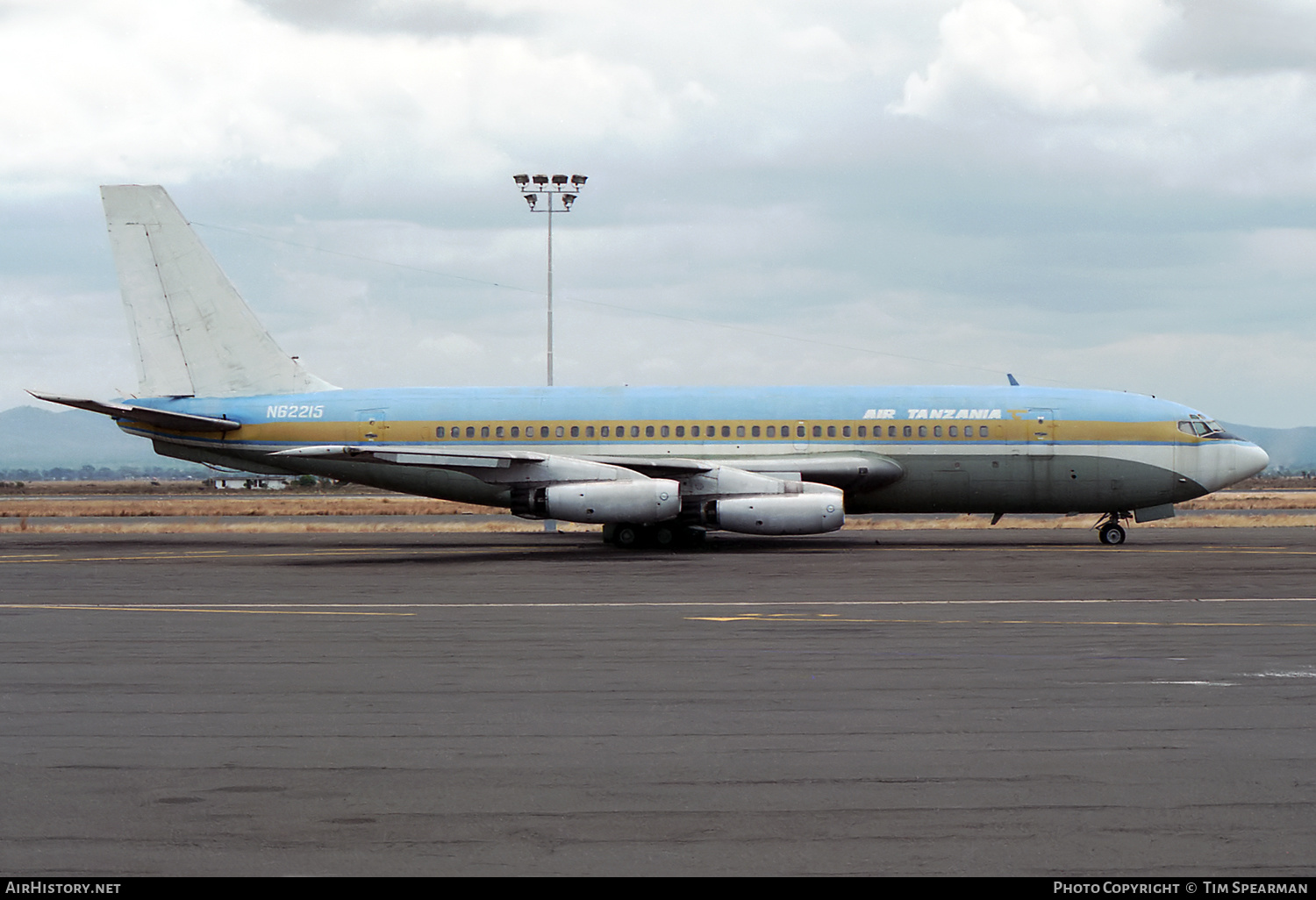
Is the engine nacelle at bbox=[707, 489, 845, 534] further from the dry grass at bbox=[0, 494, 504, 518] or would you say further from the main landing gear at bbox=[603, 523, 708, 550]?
the dry grass at bbox=[0, 494, 504, 518]

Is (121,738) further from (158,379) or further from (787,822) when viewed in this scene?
(158,379)

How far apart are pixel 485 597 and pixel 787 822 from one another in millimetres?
14467

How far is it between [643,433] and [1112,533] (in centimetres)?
1324

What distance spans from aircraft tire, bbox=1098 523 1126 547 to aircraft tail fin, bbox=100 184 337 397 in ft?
73.2

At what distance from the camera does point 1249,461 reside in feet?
113

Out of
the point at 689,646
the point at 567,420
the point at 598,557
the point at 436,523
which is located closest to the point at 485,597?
the point at 689,646

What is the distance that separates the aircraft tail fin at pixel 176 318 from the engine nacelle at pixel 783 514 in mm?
12871

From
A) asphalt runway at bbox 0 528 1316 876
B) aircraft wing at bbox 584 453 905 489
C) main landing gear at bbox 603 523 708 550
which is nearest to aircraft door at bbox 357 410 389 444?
aircraft wing at bbox 584 453 905 489

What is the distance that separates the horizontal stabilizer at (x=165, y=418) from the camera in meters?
34.4

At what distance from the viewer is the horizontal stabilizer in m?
34.4

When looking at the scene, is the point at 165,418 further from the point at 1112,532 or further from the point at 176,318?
the point at 1112,532

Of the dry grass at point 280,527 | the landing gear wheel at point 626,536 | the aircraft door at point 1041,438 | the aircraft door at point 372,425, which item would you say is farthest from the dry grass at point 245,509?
the aircraft door at point 1041,438

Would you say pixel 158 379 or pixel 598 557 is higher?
pixel 158 379

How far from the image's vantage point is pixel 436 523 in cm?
4919
